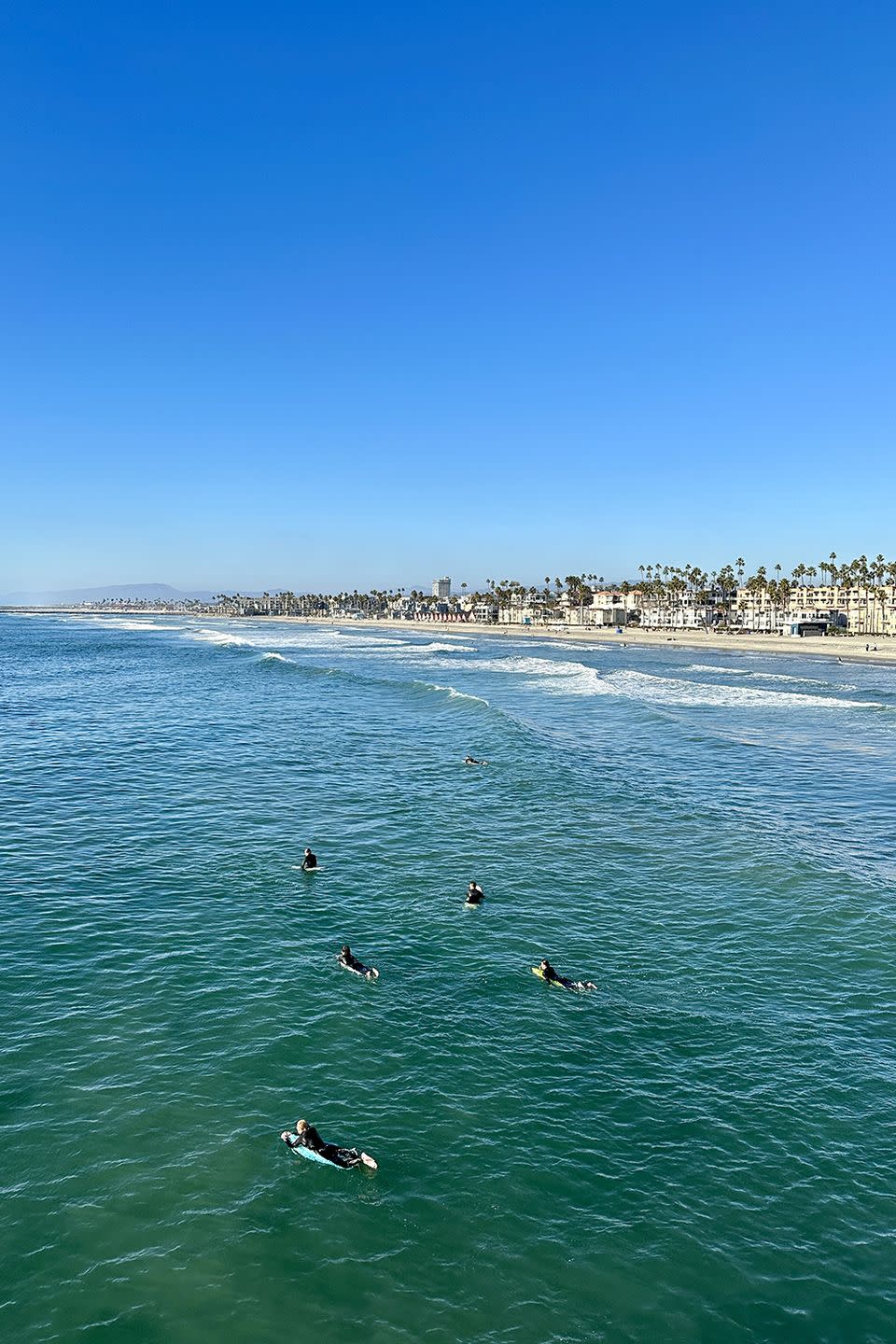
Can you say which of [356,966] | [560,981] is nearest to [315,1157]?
[356,966]

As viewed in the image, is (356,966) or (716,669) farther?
(716,669)

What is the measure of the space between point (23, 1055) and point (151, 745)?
3604cm

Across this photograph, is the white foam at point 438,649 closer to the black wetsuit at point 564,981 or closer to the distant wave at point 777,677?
the distant wave at point 777,677

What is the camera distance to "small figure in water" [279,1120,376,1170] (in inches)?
520

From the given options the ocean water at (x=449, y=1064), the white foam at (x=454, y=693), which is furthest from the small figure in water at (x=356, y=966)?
the white foam at (x=454, y=693)

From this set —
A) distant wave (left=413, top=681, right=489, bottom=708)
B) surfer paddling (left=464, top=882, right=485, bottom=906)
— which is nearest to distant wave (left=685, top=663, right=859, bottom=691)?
distant wave (left=413, top=681, right=489, bottom=708)

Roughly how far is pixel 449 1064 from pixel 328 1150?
3.56 meters

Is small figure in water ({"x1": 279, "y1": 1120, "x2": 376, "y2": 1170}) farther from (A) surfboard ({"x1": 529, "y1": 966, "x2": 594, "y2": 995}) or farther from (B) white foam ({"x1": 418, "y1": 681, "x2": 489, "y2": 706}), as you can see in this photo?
(B) white foam ({"x1": 418, "y1": 681, "x2": 489, "y2": 706})

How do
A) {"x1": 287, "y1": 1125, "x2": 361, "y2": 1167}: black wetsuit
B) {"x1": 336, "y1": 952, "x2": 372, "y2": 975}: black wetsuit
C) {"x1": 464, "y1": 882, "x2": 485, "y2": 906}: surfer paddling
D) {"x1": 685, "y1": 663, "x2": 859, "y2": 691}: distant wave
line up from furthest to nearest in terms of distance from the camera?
{"x1": 685, "y1": 663, "x2": 859, "y2": 691}: distant wave < {"x1": 464, "y1": 882, "x2": 485, "y2": 906}: surfer paddling < {"x1": 336, "y1": 952, "x2": 372, "y2": 975}: black wetsuit < {"x1": 287, "y1": 1125, "x2": 361, "y2": 1167}: black wetsuit

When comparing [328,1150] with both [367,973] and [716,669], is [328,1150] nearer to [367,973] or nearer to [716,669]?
[367,973]

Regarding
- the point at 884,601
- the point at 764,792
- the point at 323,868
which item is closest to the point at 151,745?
the point at 323,868

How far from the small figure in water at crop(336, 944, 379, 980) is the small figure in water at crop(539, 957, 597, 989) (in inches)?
161

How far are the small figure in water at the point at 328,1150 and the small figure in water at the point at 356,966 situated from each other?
6.12 metres

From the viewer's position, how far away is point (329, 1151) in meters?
13.2
